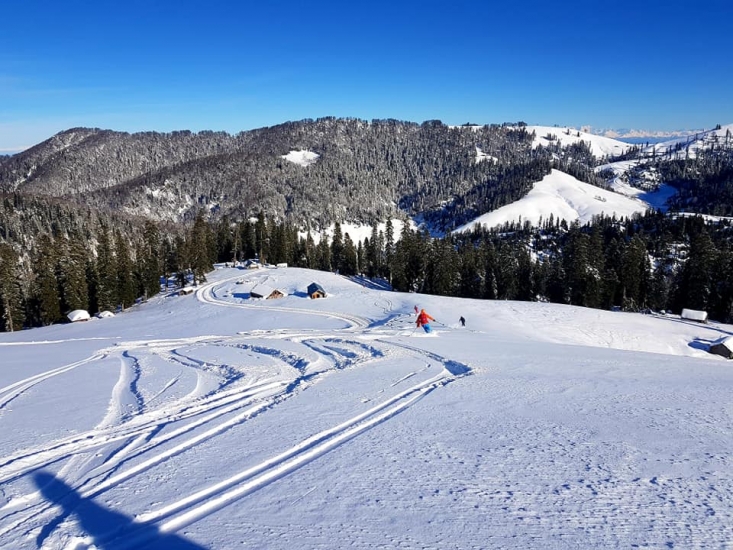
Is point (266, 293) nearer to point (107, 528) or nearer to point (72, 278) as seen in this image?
point (72, 278)

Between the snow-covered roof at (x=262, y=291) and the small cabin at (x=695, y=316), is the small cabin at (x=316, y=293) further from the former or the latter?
the small cabin at (x=695, y=316)

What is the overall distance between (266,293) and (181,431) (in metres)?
48.6

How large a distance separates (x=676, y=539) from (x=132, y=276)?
69.4m

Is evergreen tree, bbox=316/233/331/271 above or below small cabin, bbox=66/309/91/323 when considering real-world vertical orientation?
above

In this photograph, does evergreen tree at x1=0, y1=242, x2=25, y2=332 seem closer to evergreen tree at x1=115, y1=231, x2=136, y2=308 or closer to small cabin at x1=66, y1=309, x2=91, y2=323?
small cabin at x1=66, y1=309, x2=91, y2=323

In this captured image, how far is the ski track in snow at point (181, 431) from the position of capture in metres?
5.72

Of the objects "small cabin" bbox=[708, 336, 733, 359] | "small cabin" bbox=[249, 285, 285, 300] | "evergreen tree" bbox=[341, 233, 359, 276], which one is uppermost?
"evergreen tree" bbox=[341, 233, 359, 276]

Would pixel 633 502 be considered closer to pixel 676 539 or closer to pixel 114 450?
pixel 676 539

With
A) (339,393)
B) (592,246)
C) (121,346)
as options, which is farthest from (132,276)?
(592,246)

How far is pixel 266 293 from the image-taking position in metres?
56.8

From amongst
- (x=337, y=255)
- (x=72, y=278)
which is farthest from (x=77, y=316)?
(x=337, y=255)

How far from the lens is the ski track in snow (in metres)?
5.72

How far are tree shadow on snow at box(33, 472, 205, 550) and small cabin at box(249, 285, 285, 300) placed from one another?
5101 centimetres

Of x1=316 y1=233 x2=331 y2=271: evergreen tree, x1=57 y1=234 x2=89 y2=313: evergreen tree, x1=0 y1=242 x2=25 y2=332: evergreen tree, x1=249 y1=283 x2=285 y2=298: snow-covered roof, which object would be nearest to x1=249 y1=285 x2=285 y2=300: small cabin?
x1=249 y1=283 x2=285 y2=298: snow-covered roof
